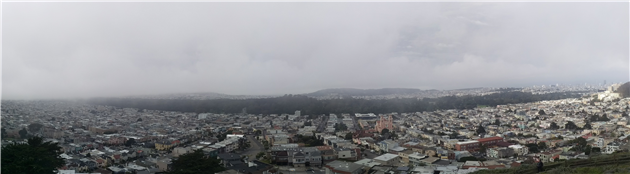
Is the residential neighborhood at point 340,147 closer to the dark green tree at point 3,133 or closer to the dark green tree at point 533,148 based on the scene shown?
the dark green tree at point 533,148

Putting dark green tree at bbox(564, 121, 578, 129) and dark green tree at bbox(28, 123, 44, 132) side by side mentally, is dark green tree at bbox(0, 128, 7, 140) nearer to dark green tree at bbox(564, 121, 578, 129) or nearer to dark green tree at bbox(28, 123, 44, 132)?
dark green tree at bbox(28, 123, 44, 132)

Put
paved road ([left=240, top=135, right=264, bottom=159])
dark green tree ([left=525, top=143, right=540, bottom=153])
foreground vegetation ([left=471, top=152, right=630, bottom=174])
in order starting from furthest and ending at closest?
paved road ([left=240, top=135, right=264, bottom=159]), dark green tree ([left=525, top=143, right=540, bottom=153]), foreground vegetation ([left=471, top=152, right=630, bottom=174])

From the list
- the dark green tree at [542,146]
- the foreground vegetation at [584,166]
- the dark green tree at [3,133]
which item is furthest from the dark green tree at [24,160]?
the dark green tree at [542,146]

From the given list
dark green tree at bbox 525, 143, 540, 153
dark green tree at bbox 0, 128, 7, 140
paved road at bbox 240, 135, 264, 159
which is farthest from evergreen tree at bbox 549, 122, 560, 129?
dark green tree at bbox 0, 128, 7, 140

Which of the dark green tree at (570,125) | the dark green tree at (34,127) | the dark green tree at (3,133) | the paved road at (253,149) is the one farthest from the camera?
the dark green tree at (570,125)

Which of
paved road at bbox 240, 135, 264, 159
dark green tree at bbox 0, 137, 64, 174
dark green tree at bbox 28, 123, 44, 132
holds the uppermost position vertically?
dark green tree at bbox 0, 137, 64, 174

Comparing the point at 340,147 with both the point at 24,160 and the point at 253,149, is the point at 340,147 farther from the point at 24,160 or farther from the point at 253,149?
the point at 24,160

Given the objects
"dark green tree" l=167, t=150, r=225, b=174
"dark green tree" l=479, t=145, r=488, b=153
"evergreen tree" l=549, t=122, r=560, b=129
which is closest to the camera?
"dark green tree" l=167, t=150, r=225, b=174

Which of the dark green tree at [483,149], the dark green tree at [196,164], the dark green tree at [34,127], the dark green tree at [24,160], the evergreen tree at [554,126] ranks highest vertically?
the dark green tree at [24,160]

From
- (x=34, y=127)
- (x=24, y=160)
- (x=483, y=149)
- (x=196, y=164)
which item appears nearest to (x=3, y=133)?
(x=34, y=127)

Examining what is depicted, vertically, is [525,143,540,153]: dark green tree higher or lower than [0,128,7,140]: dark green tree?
lower

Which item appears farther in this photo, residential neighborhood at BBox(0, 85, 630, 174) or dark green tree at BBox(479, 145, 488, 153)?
dark green tree at BBox(479, 145, 488, 153)
